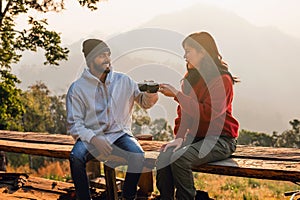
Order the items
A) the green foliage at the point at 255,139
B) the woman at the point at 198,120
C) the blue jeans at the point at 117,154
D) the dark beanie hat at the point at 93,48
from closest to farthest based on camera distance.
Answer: the woman at the point at 198,120 < the blue jeans at the point at 117,154 < the dark beanie hat at the point at 93,48 < the green foliage at the point at 255,139

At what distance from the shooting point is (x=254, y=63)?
151ft

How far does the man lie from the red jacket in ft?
1.30

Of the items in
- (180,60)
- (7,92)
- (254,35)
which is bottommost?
(180,60)

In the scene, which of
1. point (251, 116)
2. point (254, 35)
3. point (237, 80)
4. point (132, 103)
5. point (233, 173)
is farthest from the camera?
point (254, 35)

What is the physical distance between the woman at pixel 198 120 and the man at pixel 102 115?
0.31 m

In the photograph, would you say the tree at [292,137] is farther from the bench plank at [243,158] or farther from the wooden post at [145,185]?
the bench plank at [243,158]

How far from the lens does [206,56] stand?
3041 millimetres

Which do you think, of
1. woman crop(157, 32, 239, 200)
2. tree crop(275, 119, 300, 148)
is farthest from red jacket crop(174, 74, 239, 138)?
tree crop(275, 119, 300, 148)

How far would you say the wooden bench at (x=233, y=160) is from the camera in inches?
108

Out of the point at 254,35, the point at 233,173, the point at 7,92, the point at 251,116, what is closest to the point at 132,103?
the point at 233,173

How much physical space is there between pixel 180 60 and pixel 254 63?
44590 millimetres

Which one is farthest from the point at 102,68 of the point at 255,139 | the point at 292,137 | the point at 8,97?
the point at 255,139

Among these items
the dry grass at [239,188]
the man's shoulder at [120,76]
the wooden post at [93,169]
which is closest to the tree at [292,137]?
the dry grass at [239,188]

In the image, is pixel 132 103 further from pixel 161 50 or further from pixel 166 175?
pixel 166 175
